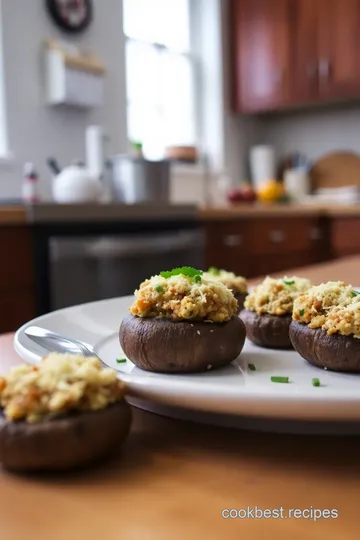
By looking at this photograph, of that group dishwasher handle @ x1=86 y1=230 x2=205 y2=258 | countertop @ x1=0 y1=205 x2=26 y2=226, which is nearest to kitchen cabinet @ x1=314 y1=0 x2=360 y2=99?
dishwasher handle @ x1=86 y1=230 x2=205 y2=258

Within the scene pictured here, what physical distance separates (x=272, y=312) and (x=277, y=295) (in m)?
0.03

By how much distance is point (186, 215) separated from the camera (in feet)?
9.82

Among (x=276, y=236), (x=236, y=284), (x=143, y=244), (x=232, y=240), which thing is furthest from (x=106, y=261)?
(x=236, y=284)

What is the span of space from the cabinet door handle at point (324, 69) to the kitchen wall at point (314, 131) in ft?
1.13

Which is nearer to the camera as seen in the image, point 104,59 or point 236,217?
point 236,217

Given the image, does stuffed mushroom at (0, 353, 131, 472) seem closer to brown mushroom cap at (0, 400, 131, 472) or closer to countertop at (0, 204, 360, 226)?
brown mushroom cap at (0, 400, 131, 472)

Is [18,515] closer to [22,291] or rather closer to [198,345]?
[198,345]

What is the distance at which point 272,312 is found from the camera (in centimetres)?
78

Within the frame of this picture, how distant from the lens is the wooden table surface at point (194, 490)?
0.36 metres

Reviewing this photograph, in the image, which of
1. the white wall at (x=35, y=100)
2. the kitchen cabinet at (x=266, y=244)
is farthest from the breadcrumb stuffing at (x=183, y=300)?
the white wall at (x=35, y=100)

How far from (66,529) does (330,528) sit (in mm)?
157

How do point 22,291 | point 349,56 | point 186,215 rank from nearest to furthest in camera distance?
point 22,291 < point 186,215 < point 349,56

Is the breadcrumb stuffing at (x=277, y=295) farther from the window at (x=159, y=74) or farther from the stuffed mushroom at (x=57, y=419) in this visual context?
the window at (x=159, y=74)

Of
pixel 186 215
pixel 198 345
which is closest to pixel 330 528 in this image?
pixel 198 345
